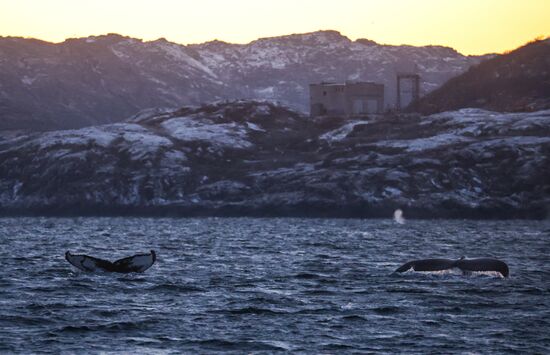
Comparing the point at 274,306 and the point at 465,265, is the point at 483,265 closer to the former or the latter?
the point at 465,265

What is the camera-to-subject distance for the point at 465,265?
7256cm

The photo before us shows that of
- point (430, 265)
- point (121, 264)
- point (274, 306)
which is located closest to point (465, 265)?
point (430, 265)

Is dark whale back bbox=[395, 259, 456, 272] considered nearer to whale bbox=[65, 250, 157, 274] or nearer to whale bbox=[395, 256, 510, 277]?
whale bbox=[395, 256, 510, 277]

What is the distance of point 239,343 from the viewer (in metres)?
45.0

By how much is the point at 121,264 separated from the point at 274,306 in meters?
21.2

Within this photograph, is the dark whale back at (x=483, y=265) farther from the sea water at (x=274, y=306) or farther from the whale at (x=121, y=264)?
the whale at (x=121, y=264)

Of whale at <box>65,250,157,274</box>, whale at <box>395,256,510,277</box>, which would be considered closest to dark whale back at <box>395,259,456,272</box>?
whale at <box>395,256,510,277</box>

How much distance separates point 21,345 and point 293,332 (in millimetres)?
11548

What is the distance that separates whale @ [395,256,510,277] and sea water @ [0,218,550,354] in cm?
103

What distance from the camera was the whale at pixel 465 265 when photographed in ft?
235

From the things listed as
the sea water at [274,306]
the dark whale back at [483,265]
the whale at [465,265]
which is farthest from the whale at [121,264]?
the dark whale back at [483,265]

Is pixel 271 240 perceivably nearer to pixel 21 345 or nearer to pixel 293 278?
pixel 293 278

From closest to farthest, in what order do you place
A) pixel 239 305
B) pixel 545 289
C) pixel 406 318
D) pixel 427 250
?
1. pixel 406 318
2. pixel 239 305
3. pixel 545 289
4. pixel 427 250

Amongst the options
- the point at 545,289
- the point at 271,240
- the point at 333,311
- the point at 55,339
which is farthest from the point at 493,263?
the point at 271,240
